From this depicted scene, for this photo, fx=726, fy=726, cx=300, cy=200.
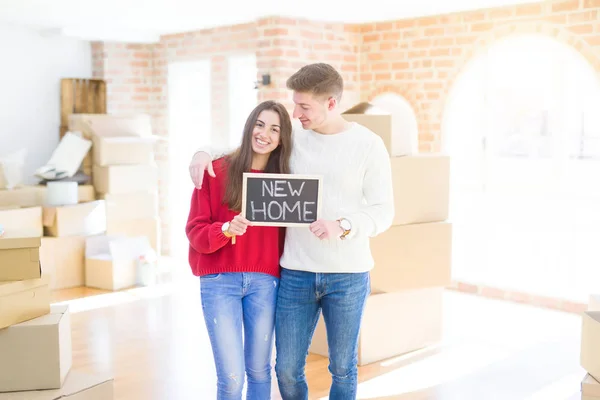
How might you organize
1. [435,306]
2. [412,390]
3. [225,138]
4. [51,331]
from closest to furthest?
[51,331] < [412,390] < [435,306] < [225,138]

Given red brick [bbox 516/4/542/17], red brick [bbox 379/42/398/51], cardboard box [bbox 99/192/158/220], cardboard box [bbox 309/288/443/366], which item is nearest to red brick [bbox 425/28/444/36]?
red brick [bbox 379/42/398/51]

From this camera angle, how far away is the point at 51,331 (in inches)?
111

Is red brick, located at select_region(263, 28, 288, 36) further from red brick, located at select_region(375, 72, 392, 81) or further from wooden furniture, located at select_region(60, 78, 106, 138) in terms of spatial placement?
wooden furniture, located at select_region(60, 78, 106, 138)

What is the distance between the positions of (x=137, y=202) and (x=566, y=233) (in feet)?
11.7

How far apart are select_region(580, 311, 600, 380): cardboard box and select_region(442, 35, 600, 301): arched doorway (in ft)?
8.91

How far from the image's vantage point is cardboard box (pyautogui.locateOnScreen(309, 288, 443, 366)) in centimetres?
402

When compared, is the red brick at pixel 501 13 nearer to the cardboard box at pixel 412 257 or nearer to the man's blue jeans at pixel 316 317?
the cardboard box at pixel 412 257

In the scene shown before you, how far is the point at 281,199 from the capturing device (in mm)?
2277

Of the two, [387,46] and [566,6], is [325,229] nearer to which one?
[566,6]

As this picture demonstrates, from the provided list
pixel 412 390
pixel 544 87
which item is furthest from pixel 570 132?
pixel 412 390

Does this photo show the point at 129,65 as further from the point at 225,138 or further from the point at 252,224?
the point at 252,224

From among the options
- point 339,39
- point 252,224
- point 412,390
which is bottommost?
point 412,390

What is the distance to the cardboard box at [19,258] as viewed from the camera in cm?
275

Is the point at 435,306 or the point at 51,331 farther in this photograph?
the point at 435,306
